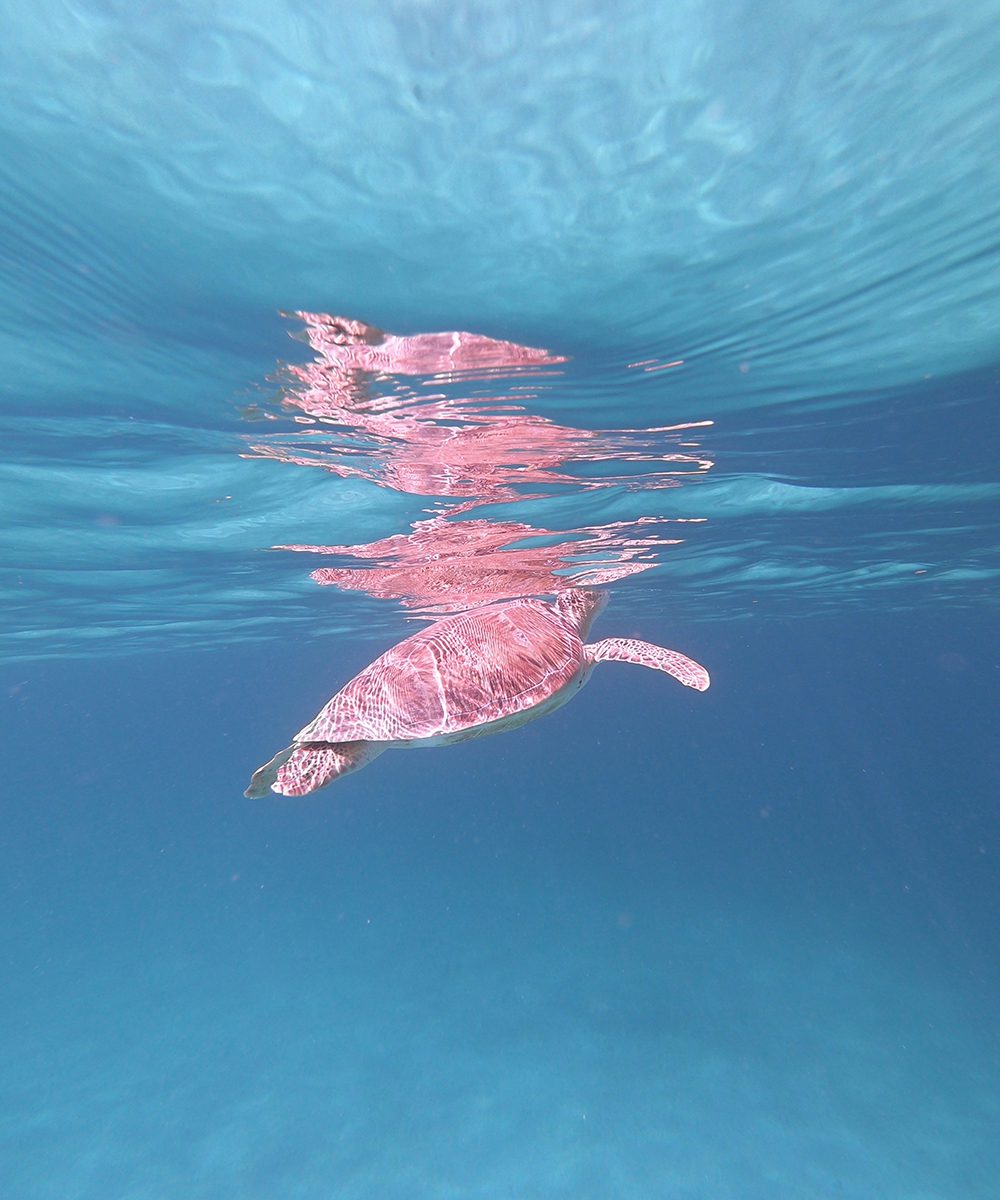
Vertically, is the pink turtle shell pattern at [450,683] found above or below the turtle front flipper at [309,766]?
above

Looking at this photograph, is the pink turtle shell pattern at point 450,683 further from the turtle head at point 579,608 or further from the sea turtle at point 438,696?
the turtle head at point 579,608

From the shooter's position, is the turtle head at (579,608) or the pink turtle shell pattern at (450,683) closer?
the pink turtle shell pattern at (450,683)

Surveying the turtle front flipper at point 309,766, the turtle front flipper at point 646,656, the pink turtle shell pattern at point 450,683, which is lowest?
the turtle front flipper at point 309,766

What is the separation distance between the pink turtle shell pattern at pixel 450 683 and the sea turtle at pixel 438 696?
12 millimetres

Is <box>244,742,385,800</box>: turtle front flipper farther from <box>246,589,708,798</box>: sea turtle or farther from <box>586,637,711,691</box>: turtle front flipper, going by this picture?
<box>586,637,711,691</box>: turtle front flipper

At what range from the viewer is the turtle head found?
387 inches

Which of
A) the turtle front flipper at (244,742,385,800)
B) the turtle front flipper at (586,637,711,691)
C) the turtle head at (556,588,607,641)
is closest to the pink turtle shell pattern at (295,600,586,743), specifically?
the turtle front flipper at (244,742,385,800)

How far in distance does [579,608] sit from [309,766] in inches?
220

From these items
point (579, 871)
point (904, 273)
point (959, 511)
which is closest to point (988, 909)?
point (579, 871)

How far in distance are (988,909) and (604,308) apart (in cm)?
5131

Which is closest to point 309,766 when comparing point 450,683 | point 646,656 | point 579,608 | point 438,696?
point 438,696

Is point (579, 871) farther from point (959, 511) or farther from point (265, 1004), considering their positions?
point (959, 511)

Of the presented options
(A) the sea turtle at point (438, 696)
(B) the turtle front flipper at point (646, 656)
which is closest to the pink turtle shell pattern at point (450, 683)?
(A) the sea turtle at point (438, 696)

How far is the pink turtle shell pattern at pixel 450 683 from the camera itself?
6.34m
